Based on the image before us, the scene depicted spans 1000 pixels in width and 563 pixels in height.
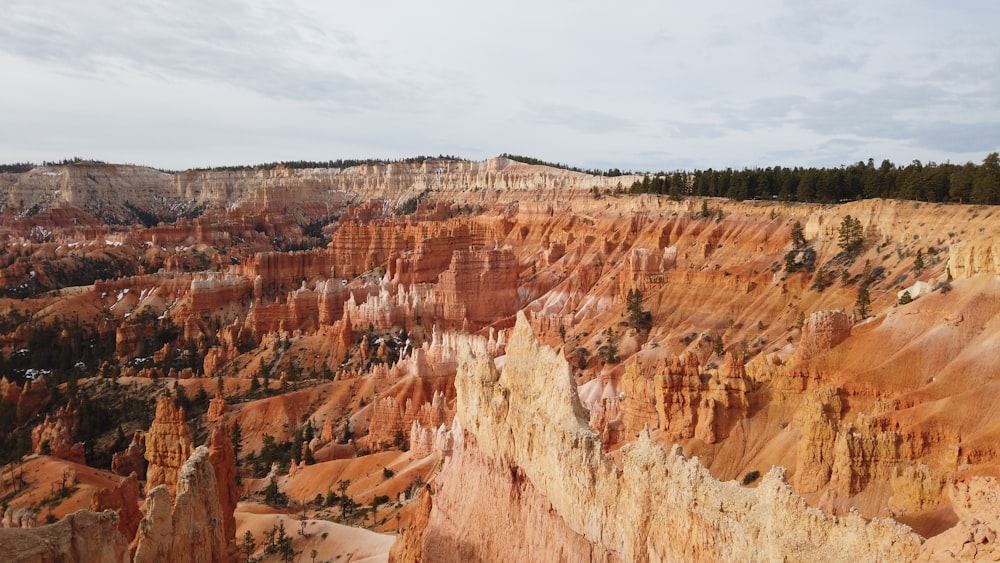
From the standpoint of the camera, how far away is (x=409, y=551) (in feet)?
74.6

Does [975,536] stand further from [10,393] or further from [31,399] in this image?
[10,393]

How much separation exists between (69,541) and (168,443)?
11.1m

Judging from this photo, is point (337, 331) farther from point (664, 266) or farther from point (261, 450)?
point (664, 266)

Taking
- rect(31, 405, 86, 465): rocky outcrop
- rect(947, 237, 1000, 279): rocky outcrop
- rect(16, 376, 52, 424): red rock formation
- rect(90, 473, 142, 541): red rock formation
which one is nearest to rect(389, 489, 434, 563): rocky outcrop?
rect(90, 473, 142, 541): red rock formation

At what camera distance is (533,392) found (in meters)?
20.8

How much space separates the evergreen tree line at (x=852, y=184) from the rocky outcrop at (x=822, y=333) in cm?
2789

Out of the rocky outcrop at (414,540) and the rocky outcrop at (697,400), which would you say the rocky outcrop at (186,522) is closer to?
the rocky outcrop at (414,540)

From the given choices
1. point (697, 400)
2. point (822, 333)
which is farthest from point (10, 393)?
point (822, 333)

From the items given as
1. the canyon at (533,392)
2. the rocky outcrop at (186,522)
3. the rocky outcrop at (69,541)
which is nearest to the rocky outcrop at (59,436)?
the canyon at (533,392)

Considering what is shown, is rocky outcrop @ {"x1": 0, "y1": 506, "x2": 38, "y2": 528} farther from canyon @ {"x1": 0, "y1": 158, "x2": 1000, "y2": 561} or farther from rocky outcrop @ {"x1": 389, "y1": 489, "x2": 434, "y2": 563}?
rocky outcrop @ {"x1": 389, "y1": 489, "x2": 434, "y2": 563}

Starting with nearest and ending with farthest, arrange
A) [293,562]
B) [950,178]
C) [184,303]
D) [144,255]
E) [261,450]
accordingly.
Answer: [293,562]
[261,450]
[950,178]
[184,303]
[144,255]

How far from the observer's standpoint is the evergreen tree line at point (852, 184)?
55.5 metres

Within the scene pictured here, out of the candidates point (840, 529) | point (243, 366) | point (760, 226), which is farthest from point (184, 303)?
point (840, 529)

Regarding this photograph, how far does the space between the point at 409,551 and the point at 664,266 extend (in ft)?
181
